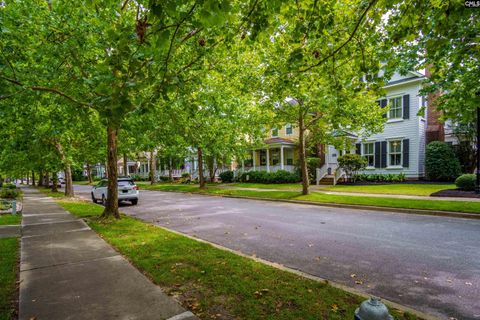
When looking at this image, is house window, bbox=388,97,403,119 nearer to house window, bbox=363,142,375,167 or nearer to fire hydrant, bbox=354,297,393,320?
house window, bbox=363,142,375,167

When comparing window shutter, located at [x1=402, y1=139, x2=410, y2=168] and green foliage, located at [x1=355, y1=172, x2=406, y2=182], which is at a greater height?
window shutter, located at [x1=402, y1=139, x2=410, y2=168]

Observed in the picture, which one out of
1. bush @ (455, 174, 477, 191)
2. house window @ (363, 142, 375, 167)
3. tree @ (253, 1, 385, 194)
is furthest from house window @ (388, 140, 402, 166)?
tree @ (253, 1, 385, 194)

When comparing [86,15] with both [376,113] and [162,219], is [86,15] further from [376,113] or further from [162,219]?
[376,113]

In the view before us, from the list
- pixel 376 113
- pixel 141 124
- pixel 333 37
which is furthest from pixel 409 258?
pixel 376 113

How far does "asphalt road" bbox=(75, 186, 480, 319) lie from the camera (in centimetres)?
444

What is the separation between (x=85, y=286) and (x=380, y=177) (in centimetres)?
2412

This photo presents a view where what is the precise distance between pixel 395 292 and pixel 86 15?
997cm

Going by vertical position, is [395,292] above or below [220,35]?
below

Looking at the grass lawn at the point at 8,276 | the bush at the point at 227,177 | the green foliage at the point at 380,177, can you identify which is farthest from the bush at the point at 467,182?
the bush at the point at 227,177

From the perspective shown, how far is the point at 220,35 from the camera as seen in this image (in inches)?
271

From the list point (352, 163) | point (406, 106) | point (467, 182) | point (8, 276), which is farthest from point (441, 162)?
point (8, 276)

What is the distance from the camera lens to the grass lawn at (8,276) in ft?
12.7

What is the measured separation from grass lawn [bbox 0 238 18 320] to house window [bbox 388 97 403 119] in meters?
26.1

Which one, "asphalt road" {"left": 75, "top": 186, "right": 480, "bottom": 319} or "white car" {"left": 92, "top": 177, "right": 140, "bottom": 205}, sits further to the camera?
"white car" {"left": 92, "top": 177, "right": 140, "bottom": 205}
